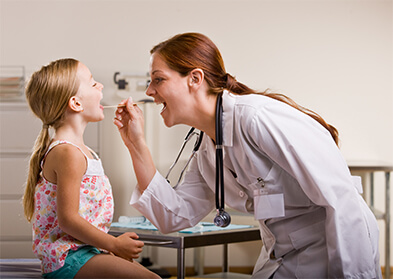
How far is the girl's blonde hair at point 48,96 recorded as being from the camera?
1746mm

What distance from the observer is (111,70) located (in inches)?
163

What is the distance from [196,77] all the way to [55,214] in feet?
2.08

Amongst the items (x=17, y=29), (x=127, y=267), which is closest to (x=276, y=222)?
(x=127, y=267)

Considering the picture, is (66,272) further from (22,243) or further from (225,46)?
(225,46)

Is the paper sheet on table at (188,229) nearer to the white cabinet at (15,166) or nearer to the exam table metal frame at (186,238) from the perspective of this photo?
the exam table metal frame at (186,238)

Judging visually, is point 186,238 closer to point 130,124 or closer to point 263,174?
→ point 130,124

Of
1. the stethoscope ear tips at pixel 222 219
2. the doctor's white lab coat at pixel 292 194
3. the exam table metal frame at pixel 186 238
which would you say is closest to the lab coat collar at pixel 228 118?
the doctor's white lab coat at pixel 292 194

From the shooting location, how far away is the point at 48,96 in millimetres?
1768

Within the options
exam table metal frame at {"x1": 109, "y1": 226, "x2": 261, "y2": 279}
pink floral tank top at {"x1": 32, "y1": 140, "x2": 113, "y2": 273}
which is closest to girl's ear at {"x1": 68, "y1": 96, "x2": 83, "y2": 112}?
pink floral tank top at {"x1": 32, "y1": 140, "x2": 113, "y2": 273}

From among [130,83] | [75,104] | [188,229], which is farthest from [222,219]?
[130,83]

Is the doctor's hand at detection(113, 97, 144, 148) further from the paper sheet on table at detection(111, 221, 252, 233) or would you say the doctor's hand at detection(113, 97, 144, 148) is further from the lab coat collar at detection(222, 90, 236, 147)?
the paper sheet on table at detection(111, 221, 252, 233)

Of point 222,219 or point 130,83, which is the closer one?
A: point 222,219

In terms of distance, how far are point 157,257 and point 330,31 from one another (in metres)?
2.32

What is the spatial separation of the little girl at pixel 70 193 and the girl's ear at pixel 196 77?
41 centimetres
